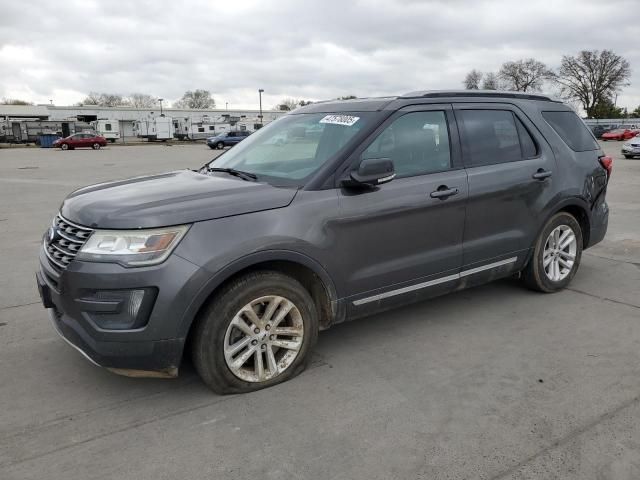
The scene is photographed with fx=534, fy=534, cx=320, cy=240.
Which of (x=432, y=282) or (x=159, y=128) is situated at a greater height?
(x=159, y=128)

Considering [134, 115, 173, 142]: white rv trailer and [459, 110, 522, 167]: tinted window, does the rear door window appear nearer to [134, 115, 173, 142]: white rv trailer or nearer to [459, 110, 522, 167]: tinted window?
[459, 110, 522, 167]: tinted window

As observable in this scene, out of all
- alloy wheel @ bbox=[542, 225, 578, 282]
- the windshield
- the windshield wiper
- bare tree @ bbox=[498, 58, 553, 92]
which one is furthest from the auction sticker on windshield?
bare tree @ bbox=[498, 58, 553, 92]

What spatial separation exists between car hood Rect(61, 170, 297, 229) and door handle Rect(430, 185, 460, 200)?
1.11m

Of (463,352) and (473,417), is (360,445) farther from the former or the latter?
(463,352)

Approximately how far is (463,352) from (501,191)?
133 cm

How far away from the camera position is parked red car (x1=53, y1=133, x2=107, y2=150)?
141 feet

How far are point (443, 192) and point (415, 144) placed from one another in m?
0.40

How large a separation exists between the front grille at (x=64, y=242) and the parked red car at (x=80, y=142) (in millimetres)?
44332

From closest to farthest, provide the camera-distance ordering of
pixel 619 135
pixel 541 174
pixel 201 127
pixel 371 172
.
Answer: pixel 371 172 < pixel 541 174 < pixel 619 135 < pixel 201 127

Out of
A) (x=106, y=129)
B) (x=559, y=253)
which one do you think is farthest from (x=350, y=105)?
(x=106, y=129)

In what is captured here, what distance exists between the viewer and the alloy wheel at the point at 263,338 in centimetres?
314

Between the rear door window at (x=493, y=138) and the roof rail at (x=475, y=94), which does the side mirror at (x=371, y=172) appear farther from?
the rear door window at (x=493, y=138)

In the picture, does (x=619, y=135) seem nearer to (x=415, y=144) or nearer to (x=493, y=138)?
(x=493, y=138)

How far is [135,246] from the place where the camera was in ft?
9.42
